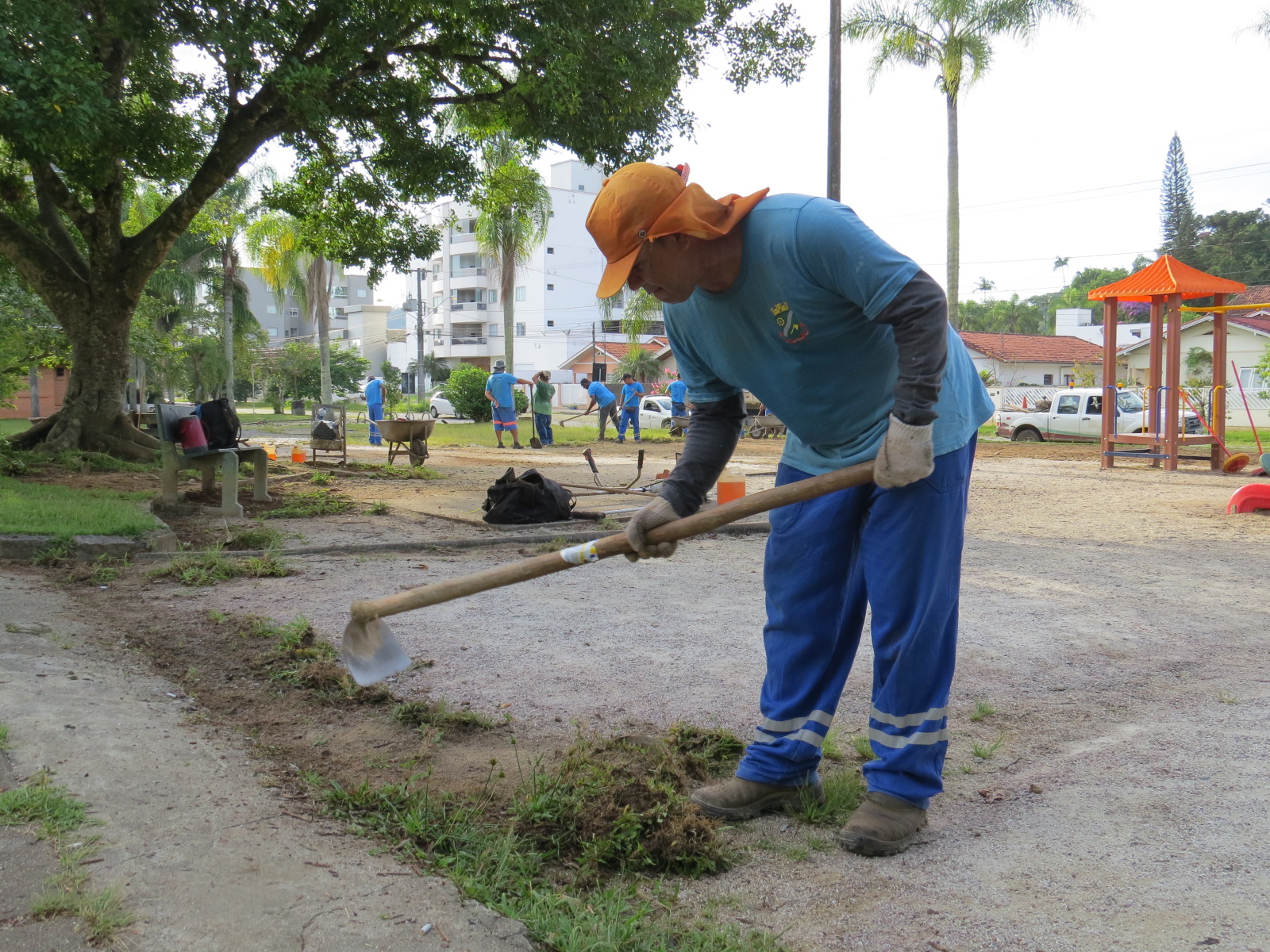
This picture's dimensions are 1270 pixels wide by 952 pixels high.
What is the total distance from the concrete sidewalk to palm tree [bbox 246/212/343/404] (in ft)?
85.1

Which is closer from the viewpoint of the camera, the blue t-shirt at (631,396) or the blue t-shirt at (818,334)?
the blue t-shirt at (818,334)

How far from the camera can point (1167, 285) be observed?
625 inches

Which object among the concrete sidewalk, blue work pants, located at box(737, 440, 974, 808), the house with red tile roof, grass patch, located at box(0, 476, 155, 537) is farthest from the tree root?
the house with red tile roof

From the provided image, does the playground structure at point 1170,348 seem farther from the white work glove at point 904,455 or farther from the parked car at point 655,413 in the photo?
the parked car at point 655,413

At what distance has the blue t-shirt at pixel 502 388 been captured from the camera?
20.5 meters

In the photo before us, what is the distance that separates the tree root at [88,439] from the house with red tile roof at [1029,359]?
46523 mm

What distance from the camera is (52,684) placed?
3711 mm

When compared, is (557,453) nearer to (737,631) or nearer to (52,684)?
(737,631)

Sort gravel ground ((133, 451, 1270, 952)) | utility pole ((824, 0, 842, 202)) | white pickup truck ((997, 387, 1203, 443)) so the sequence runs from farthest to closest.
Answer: white pickup truck ((997, 387, 1203, 443)) → utility pole ((824, 0, 842, 202)) → gravel ground ((133, 451, 1270, 952))

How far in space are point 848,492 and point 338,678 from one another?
2.21m

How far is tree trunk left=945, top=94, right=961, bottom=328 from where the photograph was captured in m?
24.5

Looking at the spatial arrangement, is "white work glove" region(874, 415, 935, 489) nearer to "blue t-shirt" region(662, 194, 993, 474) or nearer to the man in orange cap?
the man in orange cap

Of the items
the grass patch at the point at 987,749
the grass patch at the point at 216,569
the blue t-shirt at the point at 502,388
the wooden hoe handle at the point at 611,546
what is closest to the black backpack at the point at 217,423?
the grass patch at the point at 216,569

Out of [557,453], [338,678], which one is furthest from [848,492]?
[557,453]
